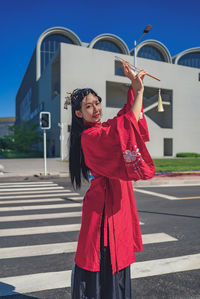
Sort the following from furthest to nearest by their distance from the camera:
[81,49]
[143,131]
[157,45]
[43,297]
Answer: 1. [157,45]
2. [81,49]
3. [43,297]
4. [143,131]

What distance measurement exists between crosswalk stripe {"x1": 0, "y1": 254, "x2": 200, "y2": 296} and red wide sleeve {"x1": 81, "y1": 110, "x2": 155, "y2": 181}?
6.17 feet

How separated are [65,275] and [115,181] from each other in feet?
5.94

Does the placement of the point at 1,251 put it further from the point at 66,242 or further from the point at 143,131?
the point at 143,131

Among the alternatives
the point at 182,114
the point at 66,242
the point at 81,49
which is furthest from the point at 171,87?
the point at 66,242

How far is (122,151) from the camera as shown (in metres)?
1.34

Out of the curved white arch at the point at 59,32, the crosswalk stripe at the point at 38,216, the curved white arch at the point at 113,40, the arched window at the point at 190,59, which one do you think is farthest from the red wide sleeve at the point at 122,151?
the arched window at the point at 190,59

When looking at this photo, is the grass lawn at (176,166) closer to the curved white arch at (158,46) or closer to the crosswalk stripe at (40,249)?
the crosswalk stripe at (40,249)

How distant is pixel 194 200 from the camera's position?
7.23m

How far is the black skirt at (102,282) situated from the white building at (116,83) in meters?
27.6

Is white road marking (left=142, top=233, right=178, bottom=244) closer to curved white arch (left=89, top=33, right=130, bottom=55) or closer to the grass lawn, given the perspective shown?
the grass lawn

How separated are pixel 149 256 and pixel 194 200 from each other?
172 inches

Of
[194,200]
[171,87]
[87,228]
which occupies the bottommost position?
[194,200]

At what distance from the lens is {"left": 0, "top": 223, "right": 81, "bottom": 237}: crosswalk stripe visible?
14.0ft

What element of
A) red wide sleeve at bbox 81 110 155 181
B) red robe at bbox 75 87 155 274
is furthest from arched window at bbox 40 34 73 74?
red wide sleeve at bbox 81 110 155 181
